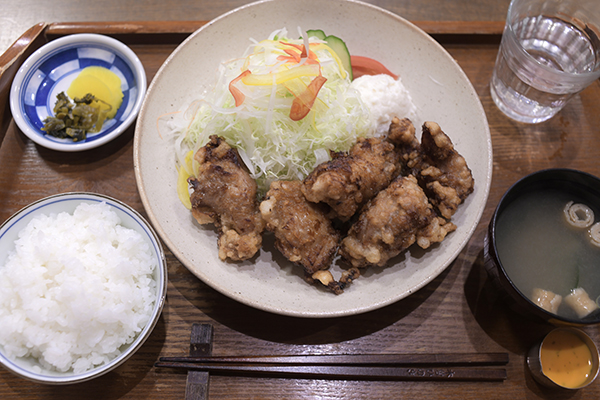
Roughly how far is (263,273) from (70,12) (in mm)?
3171

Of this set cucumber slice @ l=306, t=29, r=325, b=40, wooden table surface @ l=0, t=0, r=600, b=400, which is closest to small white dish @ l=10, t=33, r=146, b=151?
wooden table surface @ l=0, t=0, r=600, b=400

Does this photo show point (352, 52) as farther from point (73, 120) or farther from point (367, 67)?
point (73, 120)

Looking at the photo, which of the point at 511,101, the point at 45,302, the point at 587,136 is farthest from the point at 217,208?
the point at 587,136

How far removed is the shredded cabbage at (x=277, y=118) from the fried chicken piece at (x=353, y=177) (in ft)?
0.66

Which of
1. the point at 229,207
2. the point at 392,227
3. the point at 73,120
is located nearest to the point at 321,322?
the point at 392,227

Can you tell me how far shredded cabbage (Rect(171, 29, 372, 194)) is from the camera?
97.7 inches

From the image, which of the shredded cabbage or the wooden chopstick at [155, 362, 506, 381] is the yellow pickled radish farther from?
the wooden chopstick at [155, 362, 506, 381]

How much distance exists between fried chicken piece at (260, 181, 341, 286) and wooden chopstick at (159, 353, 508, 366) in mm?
469

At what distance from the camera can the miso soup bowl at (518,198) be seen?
7.07ft

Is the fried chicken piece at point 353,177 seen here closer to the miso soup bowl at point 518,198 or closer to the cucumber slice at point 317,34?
the miso soup bowl at point 518,198

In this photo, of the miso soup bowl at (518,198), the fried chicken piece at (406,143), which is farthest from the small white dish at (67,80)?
the miso soup bowl at (518,198)

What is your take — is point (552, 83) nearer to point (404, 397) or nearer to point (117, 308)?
point (404, 397)

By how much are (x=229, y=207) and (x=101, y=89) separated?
162 cm

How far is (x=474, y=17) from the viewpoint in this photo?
362 centimetres
